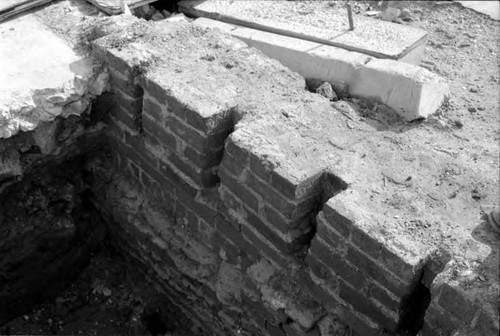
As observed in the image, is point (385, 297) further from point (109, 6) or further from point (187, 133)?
point (109, 6)

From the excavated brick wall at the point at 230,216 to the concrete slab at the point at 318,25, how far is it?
0.56 meters

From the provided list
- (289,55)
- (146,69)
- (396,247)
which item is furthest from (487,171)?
(146,69)

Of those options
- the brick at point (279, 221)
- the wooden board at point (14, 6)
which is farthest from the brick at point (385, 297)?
the wooden board at point (14, 6)

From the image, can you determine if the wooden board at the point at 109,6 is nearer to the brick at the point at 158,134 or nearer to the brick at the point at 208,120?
the brick at the point at 158,134

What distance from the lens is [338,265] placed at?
2805 millimetres

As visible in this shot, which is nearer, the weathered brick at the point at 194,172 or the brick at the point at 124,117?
the weathered brick at the point at 194,172

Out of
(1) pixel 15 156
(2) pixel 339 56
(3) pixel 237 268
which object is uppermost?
(2) pixel 339 56

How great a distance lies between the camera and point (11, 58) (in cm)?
354

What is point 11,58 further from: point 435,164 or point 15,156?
point 435,164

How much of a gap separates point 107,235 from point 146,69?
1.47m

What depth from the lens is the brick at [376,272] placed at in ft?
8.50

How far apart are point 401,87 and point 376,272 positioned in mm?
1241

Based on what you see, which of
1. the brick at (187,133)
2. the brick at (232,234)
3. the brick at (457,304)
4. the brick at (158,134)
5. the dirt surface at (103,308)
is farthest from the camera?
the dirt surface at (103,308)

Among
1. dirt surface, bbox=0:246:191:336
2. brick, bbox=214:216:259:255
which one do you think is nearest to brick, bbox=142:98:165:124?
brick, bbox=214:216:259:255
